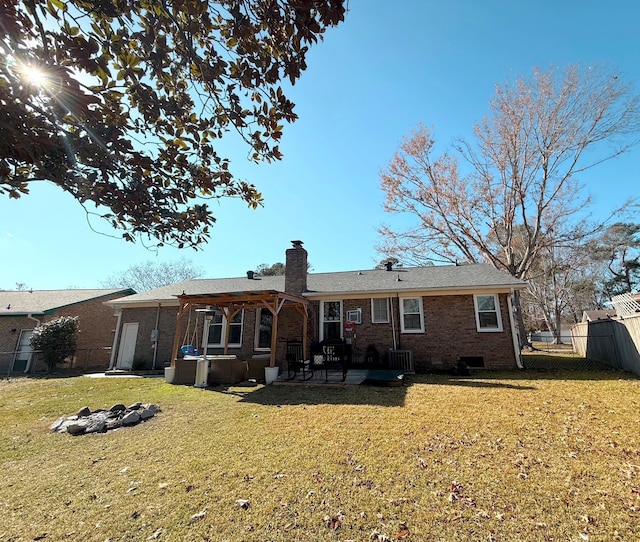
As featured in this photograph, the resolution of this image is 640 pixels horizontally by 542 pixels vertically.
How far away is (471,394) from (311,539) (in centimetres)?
612

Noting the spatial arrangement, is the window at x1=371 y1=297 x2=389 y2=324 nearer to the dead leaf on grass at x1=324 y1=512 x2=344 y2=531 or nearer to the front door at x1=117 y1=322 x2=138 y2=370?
the dead leaf on grass at x1=324 y1=512 x2=344 y2=531

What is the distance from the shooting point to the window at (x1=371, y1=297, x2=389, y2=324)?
12.1m

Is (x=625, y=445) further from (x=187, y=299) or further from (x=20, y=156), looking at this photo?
(x=187, y=299)

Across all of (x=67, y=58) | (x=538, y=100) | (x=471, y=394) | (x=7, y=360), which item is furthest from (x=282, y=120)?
(x=7, y=360)

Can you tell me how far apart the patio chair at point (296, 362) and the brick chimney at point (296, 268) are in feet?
8.03

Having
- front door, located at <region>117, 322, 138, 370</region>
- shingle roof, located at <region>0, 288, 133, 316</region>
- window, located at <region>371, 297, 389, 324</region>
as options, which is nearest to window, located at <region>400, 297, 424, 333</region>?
window, located at <region>371, 297, 389, 324</region>

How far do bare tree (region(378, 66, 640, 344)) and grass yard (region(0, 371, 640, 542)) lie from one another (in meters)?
14.4

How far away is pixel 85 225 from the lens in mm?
2789

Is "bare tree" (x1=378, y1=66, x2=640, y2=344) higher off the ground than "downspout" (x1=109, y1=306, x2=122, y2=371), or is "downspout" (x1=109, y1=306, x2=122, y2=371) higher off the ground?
"bare tree" (x1=378, y1=66, x2=640, y2=344)

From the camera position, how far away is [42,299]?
19.0 m

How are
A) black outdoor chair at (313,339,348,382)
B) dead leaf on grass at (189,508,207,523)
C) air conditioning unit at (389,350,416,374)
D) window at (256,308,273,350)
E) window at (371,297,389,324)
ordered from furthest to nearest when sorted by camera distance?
window at (256,308,273,350) → window at (371,297,389,324) → air conditioning unit at (389,350,416,374) → black outdoor chair at (313,339,348,382) → dead leaf on grass at (189,508,207,523)

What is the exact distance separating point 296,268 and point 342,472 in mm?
10013

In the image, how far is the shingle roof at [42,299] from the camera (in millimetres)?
16750

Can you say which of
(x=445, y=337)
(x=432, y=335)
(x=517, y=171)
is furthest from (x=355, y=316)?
(x=517, y=171)
